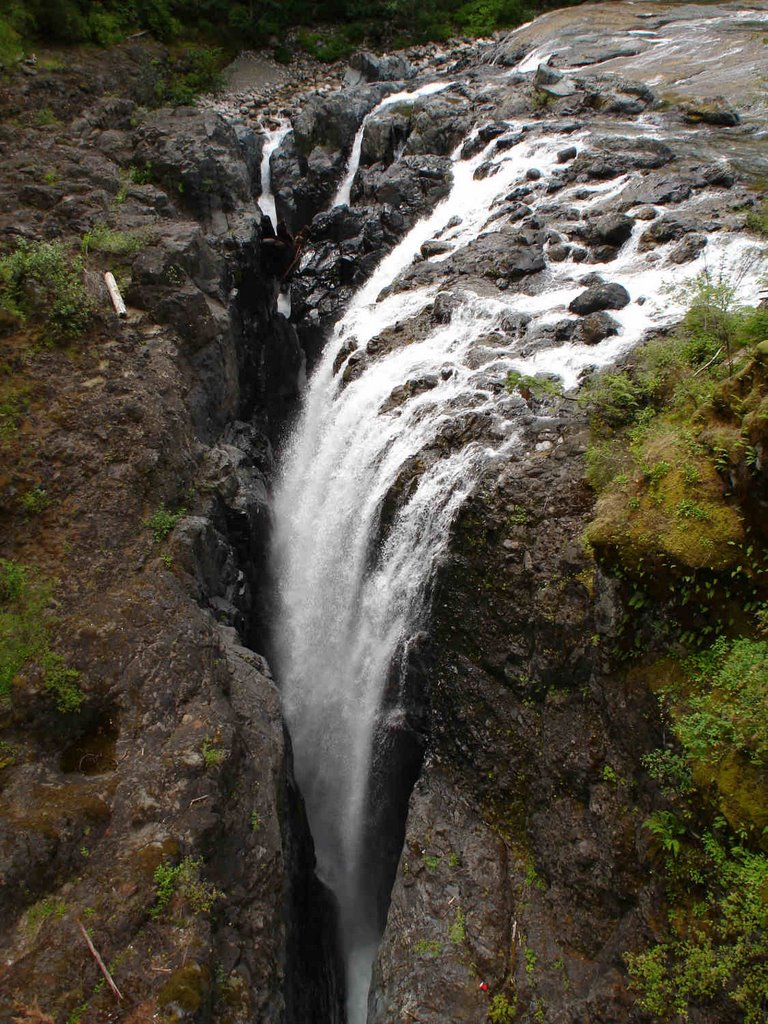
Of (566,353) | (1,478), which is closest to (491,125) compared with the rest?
(566,353)

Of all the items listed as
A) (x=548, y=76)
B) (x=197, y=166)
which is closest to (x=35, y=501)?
(x=197, y=166)

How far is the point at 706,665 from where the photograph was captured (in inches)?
218

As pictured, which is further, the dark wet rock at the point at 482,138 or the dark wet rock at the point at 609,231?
the dark wet rock at the point at 482,138

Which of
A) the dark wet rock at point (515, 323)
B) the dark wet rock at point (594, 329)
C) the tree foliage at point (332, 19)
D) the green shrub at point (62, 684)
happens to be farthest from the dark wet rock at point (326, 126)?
the green shrub at point (62, 684)

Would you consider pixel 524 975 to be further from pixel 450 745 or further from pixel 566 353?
pixel 566 353

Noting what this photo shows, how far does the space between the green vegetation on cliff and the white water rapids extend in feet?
8.70

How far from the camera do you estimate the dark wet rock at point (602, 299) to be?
10.1 meters

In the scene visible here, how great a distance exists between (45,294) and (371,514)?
665 centimetres

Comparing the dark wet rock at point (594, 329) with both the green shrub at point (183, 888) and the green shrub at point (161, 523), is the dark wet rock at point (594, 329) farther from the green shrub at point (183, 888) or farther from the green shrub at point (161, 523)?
the green shrub at point (183, 888)

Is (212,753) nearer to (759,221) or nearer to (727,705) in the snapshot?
(727,705)

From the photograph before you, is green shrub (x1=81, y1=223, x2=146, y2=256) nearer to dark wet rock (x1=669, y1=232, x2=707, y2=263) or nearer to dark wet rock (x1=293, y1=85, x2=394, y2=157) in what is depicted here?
dark wet rock (x1=669, y1=232, x2=707, y2=263)

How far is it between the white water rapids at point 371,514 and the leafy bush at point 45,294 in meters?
4.89

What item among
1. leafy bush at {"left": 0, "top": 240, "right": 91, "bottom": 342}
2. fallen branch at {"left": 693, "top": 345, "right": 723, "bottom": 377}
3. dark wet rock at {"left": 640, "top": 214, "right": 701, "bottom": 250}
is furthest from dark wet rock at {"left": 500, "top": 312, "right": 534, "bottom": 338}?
leafy bush at {"left": 0, "top": 240, "right": 91, "bottom": 342}

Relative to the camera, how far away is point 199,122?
16719mm
